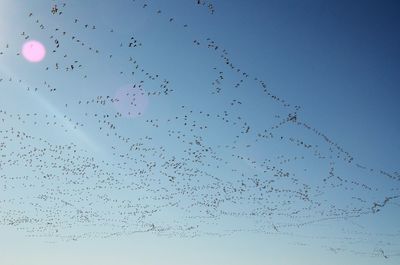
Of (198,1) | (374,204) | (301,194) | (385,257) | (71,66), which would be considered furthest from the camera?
(385,257)

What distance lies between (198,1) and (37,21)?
6.84 meters

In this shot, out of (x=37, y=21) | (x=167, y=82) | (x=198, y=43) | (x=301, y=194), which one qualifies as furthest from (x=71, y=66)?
→ (x=301, y=194)

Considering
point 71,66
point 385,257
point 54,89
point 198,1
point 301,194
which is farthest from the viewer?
point 385,257

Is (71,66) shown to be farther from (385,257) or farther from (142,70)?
(385,257)

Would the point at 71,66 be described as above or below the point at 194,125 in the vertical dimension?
above

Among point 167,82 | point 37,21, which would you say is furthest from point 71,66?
point 167,82

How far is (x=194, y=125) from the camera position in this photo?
19516mm

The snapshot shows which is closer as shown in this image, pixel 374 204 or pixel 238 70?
pixel 238 70

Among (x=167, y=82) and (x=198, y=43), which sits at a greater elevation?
(x=198, y=43)

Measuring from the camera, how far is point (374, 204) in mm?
33531

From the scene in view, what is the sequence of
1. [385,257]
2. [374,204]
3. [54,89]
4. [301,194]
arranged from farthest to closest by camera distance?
[385,257] → [374,204] → [301,194] → [54,89]

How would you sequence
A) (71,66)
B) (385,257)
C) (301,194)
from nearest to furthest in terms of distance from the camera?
(71,66) < (301,194) < (385,257)

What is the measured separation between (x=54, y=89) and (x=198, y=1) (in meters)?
8.08

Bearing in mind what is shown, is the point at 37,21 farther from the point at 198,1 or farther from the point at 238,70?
the point at 238,70
